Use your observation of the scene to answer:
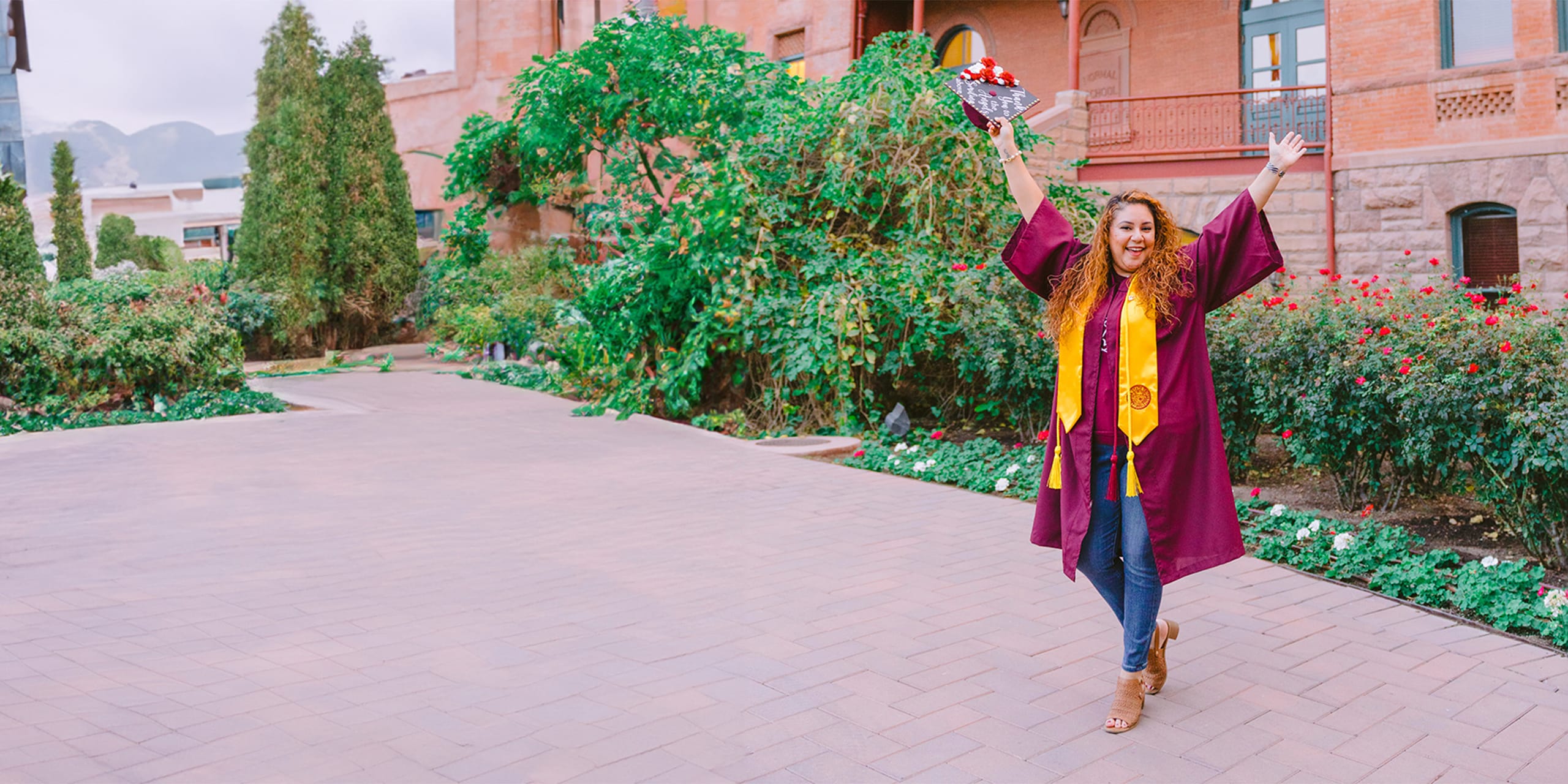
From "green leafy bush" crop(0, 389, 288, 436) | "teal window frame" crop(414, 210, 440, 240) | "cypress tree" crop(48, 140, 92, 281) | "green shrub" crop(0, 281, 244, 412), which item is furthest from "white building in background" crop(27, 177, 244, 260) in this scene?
"green leafy bush" crop(0, 389, 288, 436)

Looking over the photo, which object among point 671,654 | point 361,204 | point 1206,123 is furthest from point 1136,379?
point 361,204

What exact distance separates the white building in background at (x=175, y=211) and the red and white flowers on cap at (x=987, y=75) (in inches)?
1615

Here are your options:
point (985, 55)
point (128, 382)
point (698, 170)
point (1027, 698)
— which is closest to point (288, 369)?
point (128, 382)

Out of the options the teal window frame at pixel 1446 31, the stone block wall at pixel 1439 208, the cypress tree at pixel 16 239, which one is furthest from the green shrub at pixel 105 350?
the teal window frame at pixel 1446 31

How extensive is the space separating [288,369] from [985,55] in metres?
11.8

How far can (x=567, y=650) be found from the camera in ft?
14.8

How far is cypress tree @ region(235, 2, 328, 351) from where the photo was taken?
1870 centimetres

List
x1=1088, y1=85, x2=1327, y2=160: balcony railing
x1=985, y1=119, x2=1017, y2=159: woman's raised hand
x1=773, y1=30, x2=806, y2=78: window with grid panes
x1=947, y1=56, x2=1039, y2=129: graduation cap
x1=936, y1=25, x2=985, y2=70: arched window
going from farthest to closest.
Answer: x1=773, y1=30, x2=806, y2=78: window with grid panes
x1=936, y1=25, x2=985, y2=70: arched window
x1=1088, y1=85, x2=1327, y2=160: balcony railing
x1=947, y1=56, x2=1039, y2=129: graduation cap
x1=985, y1=119, x2=1017, y2=159: woman's raised hand

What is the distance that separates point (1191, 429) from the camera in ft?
12.1

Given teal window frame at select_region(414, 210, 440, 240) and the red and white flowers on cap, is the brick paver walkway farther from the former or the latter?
teal window frame at select_region(414, 210, 440, 240)

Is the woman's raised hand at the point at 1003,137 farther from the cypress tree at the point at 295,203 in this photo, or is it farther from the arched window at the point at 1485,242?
the cypress tree at the point at 295,203

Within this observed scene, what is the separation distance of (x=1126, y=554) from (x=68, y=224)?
28.7 metres

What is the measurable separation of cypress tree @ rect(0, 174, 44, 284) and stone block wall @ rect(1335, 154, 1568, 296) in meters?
13.8

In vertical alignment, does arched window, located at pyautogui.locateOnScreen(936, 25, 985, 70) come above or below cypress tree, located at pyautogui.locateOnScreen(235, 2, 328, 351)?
above
